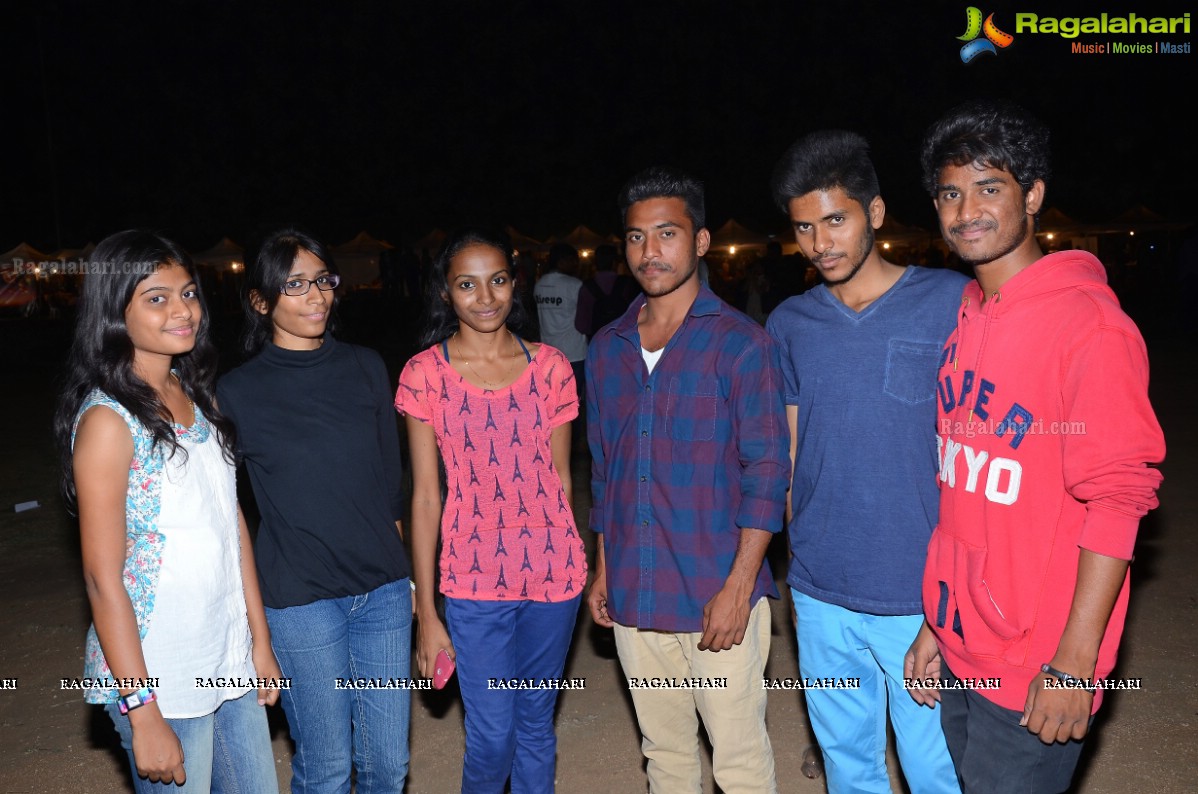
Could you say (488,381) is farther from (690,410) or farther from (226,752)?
(226,752)

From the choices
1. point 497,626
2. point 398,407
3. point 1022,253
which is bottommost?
point 497,626

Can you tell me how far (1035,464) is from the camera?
6.63 feet

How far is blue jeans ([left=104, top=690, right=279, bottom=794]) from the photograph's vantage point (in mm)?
2264

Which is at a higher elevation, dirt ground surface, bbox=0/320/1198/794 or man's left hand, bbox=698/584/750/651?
man's left hand, bbox=698/584/750/651

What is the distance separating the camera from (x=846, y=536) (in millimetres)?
2623

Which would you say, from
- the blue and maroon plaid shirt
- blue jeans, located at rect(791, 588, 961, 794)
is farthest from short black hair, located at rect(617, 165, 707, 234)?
blue jeans, located at rect(791, 588, 961, 794)

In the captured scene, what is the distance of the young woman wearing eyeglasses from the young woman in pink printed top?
0.56ft

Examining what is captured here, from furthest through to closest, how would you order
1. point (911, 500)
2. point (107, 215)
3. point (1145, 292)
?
point (107, 215) < point (1145, 292) < point (911, 500)

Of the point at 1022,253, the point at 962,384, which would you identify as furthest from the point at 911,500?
the point at 1022,253

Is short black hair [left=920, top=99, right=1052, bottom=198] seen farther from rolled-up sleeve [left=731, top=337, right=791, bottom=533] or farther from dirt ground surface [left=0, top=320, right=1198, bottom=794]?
dirt ground surface [left=0, top=320, right=1198, bottom=794]

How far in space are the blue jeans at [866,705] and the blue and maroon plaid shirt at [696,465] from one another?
0.75ft

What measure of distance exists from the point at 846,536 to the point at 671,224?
1.15 meters

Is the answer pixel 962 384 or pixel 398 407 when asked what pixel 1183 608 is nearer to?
pixel 962 384

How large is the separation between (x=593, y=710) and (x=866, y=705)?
1916mm
